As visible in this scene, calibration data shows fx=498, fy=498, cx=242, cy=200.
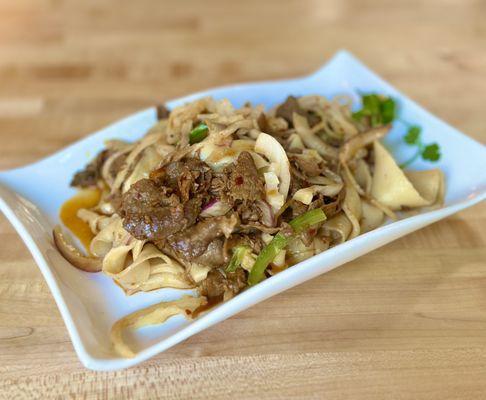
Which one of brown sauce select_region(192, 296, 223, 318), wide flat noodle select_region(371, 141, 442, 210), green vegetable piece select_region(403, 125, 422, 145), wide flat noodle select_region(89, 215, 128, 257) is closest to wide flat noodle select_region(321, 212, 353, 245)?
wide flat noodle select_region(371, 141, 442, 210)

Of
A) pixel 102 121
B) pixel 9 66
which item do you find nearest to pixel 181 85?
pixel 102 121

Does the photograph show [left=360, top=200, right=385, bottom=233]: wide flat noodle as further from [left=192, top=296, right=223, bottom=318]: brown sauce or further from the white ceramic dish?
[left=192, top=296, right=223, bottom=318]: brown sauce

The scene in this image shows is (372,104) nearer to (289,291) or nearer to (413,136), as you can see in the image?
(413,136)

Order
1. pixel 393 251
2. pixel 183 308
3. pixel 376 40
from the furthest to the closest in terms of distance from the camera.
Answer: pixel 376 40, pixel 393 251, pixel 183 308

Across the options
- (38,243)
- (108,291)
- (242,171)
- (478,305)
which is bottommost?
(478,305)

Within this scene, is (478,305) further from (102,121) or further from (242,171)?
(102,121)

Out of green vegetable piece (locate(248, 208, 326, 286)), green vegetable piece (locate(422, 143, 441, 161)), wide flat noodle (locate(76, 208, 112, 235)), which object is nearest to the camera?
green vegetable piece (locate(248, 208, 326, 286))
